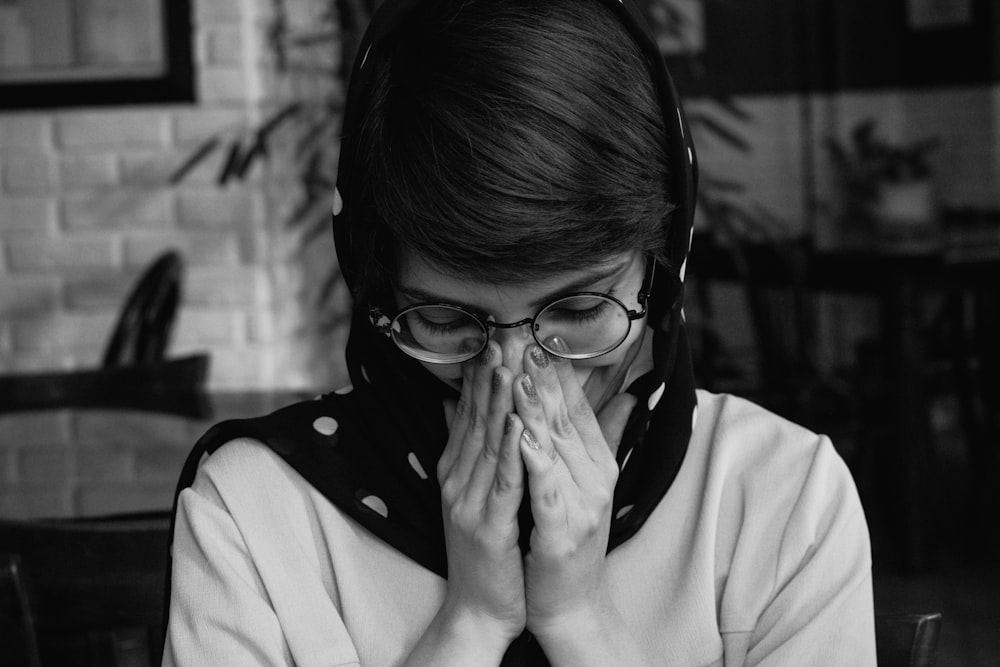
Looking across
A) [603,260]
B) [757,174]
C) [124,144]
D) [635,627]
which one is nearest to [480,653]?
[635,627]

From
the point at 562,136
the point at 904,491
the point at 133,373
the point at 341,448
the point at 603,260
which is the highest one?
the point at 562,136

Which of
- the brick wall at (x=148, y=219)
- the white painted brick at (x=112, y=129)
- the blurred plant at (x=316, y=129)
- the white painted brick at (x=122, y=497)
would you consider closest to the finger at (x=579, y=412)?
the white painted brick at (x=122, y=497)

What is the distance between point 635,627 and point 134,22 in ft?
8.82

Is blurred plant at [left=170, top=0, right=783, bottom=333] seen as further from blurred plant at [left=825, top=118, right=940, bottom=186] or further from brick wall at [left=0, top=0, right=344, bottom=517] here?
blurred plant at [left=825, top=118, right=940, bottom=186]

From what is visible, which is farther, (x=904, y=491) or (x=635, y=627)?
(x=904, y=491)

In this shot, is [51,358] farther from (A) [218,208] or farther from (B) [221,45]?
(B) [221,45]

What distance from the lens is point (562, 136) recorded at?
0.87 meters

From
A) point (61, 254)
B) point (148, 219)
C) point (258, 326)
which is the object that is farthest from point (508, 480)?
point (61, 254)

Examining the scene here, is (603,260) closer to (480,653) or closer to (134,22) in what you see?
(480,653)

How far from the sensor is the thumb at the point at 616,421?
1.04 metres

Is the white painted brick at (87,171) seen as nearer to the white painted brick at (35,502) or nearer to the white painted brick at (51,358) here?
the white painted brick at (51,358)

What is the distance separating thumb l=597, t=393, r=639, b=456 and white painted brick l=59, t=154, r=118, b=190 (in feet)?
8.06

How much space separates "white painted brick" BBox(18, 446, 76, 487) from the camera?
1640 millimetres

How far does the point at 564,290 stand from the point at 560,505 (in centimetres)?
18
